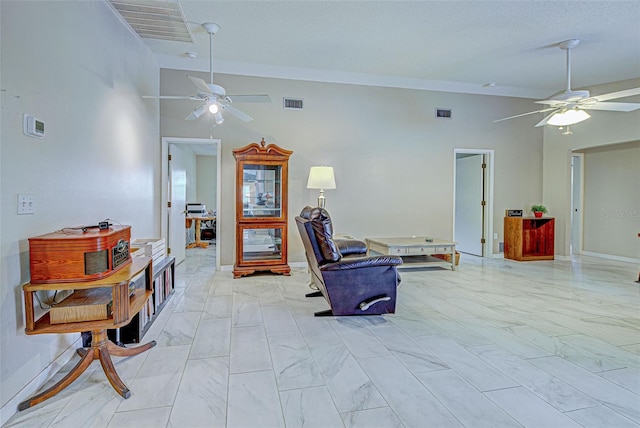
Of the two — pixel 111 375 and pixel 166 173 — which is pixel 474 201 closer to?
pixel 166 173

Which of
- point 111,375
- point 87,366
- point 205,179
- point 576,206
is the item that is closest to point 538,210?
point 576,206

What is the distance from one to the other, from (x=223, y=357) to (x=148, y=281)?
85cm

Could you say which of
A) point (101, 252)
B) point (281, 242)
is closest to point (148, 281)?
point (101, 252)

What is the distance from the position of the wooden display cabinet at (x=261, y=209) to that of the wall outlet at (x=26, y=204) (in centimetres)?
269

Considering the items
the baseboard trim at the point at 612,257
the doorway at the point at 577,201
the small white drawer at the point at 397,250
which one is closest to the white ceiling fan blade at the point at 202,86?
the small white drawer at the point at 397,250

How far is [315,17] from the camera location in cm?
363

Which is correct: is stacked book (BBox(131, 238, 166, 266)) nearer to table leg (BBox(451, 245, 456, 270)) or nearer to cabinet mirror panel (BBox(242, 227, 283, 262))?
cabinet mirror panel (BBox(242, 227, 283, 262))

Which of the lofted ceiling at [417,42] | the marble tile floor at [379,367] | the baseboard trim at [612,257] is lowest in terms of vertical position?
the marble tile floor at [379,367]

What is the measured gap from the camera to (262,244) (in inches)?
189

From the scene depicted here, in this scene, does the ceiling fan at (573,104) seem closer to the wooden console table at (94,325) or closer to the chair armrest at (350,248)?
the chair armrest at (350,248)

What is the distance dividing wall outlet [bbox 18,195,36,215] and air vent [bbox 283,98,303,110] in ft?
12.5

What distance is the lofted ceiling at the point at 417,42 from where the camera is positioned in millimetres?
3457

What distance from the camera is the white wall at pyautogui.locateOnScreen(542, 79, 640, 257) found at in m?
5.38

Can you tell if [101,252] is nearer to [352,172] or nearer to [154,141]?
[154,141]
